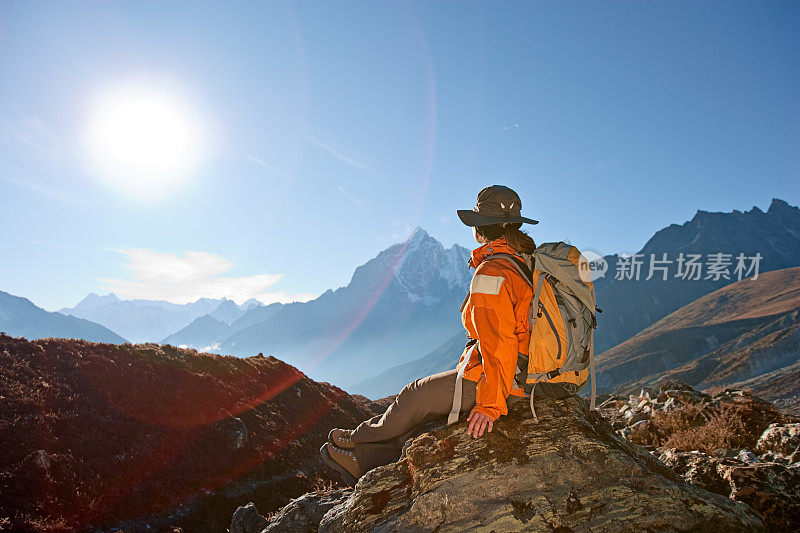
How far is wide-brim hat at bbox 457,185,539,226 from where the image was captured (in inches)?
177

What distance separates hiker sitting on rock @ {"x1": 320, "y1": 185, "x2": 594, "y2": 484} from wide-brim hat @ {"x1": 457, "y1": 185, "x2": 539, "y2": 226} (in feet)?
0.04

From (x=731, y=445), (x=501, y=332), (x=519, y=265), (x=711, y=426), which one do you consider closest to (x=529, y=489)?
(x=501, y=332)

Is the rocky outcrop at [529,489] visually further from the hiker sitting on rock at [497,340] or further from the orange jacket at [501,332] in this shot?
the orange jacket at [501,332]

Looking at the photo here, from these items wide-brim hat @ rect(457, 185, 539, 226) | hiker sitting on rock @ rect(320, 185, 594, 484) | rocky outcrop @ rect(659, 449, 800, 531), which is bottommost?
rocky outcrop @ rect(659, 449, 800, 531)

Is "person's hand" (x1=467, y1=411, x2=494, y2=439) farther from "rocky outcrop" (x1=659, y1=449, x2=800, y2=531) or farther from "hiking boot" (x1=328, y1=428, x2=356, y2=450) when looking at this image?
"rocky outcrop" (x1=659, y1=449, x2=800, y2=531)

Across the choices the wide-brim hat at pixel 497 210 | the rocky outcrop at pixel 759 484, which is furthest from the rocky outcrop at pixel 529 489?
the wide-brim hat at pixel 497 210

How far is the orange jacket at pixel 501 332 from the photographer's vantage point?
4.04 metres

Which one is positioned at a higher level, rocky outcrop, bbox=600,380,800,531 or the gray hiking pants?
the gray hiking pants

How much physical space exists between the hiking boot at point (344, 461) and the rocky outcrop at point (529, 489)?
2.43 ft

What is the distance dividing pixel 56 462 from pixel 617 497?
14590mm

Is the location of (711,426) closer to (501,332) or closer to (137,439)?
(501,332)

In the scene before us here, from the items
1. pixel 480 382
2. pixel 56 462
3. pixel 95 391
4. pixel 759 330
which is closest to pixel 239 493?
pixel 56 462

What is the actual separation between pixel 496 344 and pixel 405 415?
Result: 1.80 meters

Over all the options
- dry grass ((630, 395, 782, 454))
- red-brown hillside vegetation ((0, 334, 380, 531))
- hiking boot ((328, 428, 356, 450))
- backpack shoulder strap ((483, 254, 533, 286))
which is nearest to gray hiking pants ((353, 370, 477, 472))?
hiking boot ((328, 428, 356, 450))
